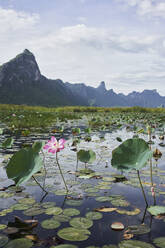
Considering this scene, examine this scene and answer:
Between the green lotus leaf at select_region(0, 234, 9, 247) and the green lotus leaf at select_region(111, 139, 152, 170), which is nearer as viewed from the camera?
the green lotus leaf at select_region(0, 234, 9, 247)

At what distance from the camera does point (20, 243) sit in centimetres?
150

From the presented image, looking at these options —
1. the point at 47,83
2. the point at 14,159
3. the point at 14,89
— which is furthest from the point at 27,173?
the point at 47,83

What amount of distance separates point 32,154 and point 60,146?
12.7 inches

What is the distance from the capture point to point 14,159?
2.13 m

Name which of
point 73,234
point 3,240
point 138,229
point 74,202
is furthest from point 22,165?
point 138,229

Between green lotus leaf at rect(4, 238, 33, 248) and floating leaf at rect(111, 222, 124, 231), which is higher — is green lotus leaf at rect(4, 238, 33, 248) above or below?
below

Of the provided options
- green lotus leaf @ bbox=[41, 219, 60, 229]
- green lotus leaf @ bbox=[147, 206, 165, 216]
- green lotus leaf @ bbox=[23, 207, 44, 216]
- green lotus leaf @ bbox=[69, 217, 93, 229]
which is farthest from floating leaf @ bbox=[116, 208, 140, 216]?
green lotus leaf @ bbox=[23, 207, 44, 216]

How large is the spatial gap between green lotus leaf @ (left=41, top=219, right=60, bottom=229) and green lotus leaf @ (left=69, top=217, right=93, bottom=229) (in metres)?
0.11

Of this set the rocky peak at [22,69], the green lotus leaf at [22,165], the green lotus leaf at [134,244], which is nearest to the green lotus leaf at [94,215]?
the green lotus leaf at [134,244]

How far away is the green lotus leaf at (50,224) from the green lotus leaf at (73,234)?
3.9 inches

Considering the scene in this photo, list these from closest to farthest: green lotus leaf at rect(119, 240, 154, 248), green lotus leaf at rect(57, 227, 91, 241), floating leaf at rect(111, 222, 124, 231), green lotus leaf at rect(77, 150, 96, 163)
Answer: green lotus leaf at rect(119, 240, 154, 248), green lotus leaf at rect(57, 227, 91, 241), floating leaf at rect(111, 222, 124, 231), green lotus leaf at rect(77, 150, 96, 163)

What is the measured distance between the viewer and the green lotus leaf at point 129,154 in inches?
83.4

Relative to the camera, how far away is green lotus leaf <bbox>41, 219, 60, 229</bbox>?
1714mm

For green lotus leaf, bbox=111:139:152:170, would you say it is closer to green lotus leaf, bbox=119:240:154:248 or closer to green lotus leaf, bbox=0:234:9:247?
green lotus leaf, bbox=119:240:154:248
